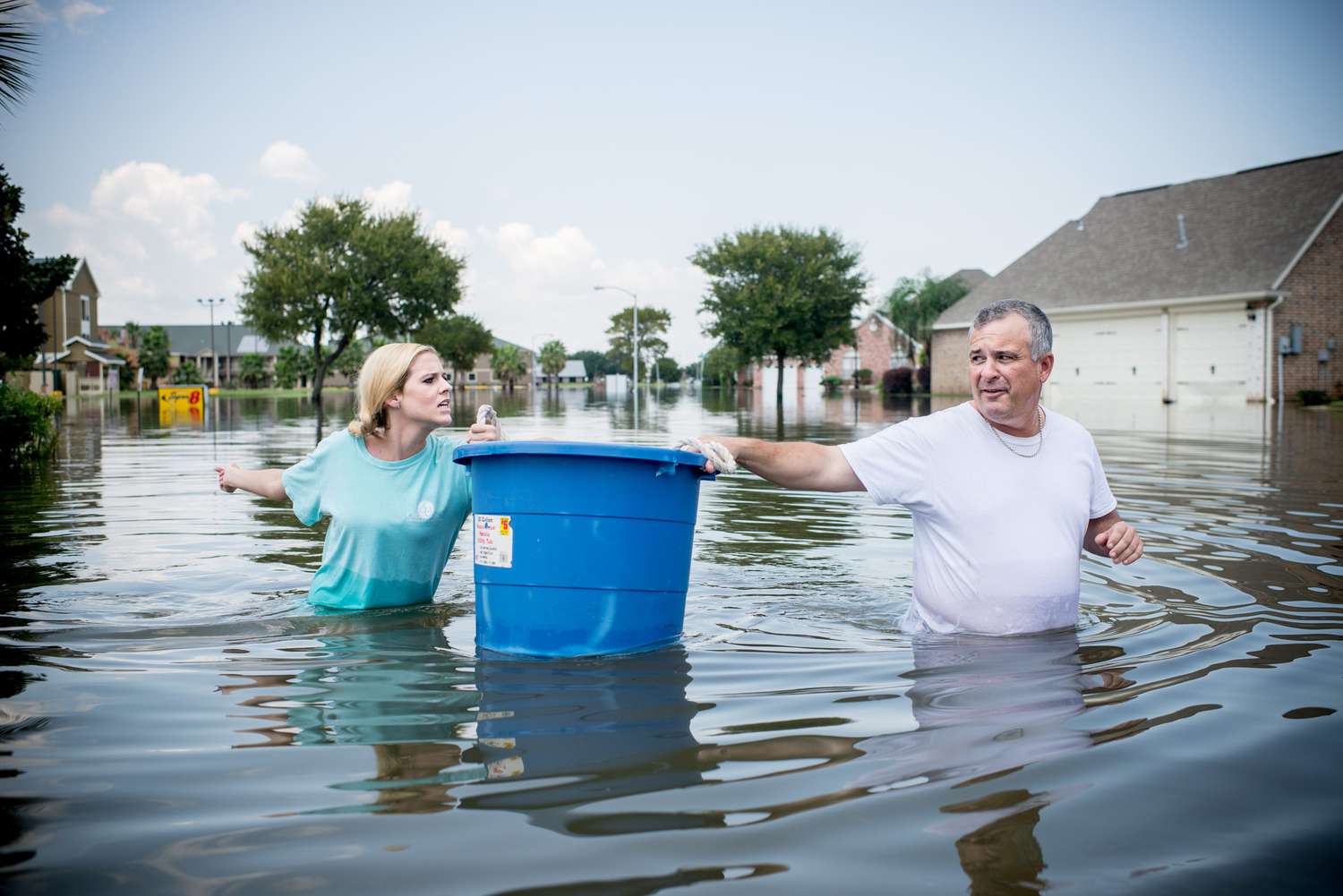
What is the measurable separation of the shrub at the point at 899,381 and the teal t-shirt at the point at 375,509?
49005mm

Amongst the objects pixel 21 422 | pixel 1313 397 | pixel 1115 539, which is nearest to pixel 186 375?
pixel 21 422

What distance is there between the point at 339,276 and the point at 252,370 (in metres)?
52.7

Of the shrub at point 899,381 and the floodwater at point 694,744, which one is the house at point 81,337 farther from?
the floodwater at point 694,744

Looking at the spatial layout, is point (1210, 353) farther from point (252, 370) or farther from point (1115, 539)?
point (252, 370)

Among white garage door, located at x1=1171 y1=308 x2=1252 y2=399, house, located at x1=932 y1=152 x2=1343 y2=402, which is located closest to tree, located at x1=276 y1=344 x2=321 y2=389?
house, located at x1=932 y1=152 x2=1343 y2=402

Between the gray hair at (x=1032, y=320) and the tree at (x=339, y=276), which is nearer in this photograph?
the gray hair at (x=1032, y=320)

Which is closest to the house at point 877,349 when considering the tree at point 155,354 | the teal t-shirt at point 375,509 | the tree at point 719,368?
the tree at point 719,368

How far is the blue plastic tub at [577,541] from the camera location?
3783mm

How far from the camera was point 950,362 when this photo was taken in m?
47.0

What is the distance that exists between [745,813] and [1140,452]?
47.3 ft

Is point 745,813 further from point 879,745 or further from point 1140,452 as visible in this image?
point 1140,452

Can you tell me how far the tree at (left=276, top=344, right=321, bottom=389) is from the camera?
305ft

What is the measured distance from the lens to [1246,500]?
942 cm

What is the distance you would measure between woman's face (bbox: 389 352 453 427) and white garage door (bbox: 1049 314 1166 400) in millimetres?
35061
